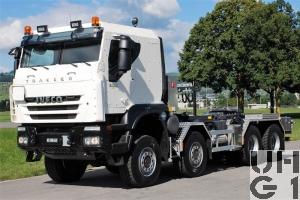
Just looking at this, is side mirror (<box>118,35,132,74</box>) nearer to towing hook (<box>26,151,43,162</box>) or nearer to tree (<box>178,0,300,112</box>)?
towing hook (<box>26,151,43,162</box>)

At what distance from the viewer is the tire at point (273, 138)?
14.5 metres

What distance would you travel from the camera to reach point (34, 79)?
10.5 meters

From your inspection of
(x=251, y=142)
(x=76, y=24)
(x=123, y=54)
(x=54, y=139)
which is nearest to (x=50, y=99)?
(x=54, y=139)

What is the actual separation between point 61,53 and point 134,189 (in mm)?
2912

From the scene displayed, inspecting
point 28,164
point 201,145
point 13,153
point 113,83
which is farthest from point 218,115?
point 13,153

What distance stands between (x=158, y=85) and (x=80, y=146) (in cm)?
224

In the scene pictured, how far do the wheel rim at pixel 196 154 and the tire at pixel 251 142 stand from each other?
6.36 feet

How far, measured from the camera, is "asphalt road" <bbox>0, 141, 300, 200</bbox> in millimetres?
9469

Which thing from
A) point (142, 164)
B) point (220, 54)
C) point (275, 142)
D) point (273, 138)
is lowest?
point (142, 164)

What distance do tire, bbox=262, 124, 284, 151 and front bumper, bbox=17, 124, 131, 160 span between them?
5.56m

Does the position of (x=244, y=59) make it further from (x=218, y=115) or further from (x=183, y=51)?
(x=218, y=115)

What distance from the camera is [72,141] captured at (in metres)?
9.97

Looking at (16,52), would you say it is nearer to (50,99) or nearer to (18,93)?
(18,93)

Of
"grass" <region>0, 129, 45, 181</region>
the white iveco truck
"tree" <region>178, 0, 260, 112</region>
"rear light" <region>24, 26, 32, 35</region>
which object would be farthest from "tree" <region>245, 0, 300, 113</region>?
"rear light" <region>24, 26, 32, 35</region>
